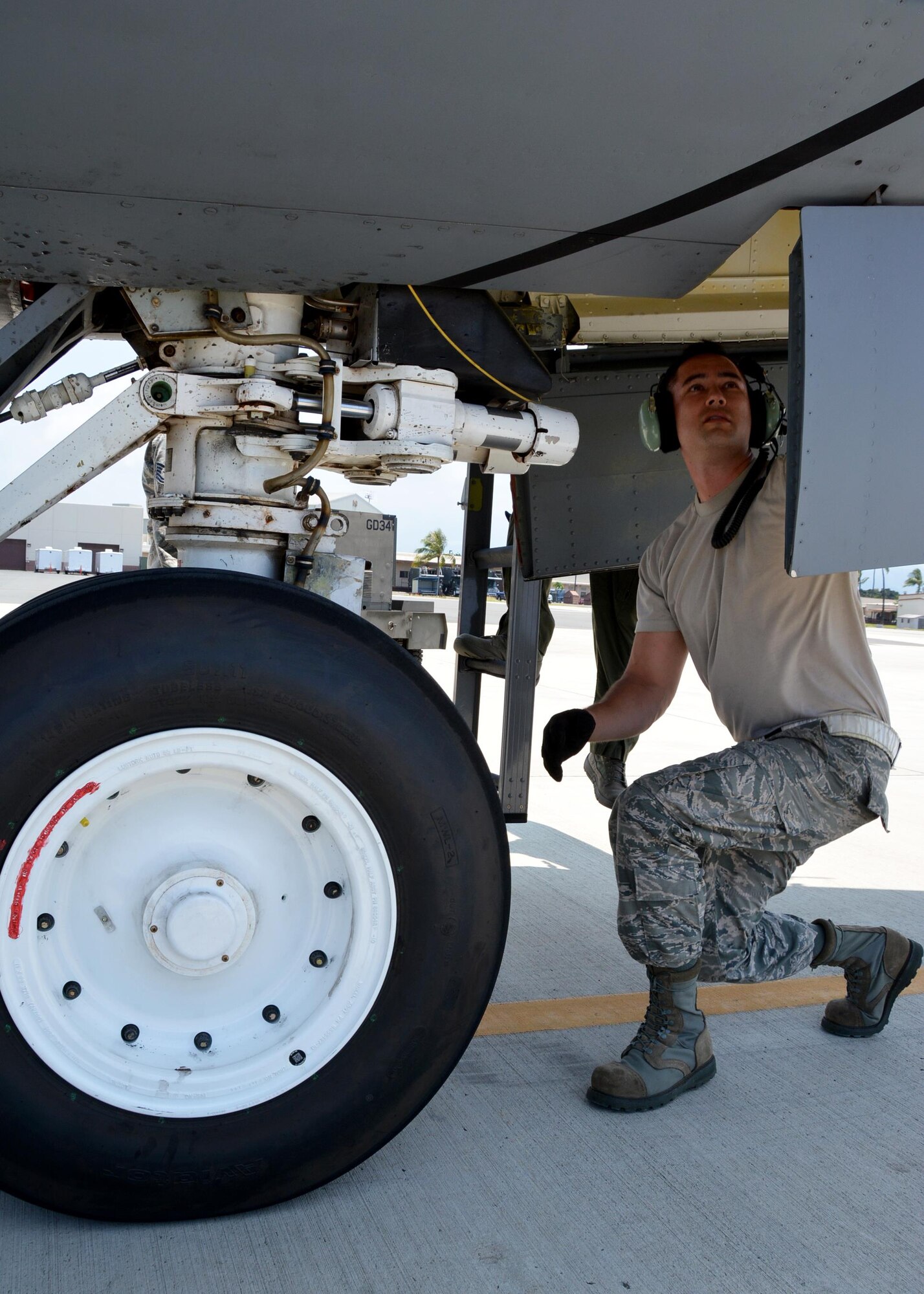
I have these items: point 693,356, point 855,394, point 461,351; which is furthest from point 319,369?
point 693,356

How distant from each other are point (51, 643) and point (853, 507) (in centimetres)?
129

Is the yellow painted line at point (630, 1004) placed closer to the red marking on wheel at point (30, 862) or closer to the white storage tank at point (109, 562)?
the red marking on wheel at point (30, 862)

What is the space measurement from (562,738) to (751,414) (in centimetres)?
90

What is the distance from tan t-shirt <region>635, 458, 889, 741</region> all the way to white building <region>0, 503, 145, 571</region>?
159 ft

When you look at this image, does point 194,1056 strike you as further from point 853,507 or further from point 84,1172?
point 853,507

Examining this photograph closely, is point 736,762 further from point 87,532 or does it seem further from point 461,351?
point 87,532

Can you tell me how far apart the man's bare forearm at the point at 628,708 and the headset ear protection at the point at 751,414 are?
0.61m

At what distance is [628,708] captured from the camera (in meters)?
2.54

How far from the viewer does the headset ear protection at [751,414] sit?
8.02 feet

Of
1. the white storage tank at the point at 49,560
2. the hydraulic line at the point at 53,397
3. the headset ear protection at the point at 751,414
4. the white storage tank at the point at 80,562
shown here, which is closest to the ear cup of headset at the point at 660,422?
the headset ear protection at the point at 751,414

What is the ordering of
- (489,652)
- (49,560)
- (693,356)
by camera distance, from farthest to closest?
(49,560) < (489,652) < (693,356)

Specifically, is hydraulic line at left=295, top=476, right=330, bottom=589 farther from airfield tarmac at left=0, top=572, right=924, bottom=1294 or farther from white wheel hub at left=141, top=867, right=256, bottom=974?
airfield tarmac at left=0, top=572, right=924, bottom=1294

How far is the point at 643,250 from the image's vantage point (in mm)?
1834

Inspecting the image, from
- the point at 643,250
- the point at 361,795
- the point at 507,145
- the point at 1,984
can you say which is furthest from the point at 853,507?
the point at 1,984
